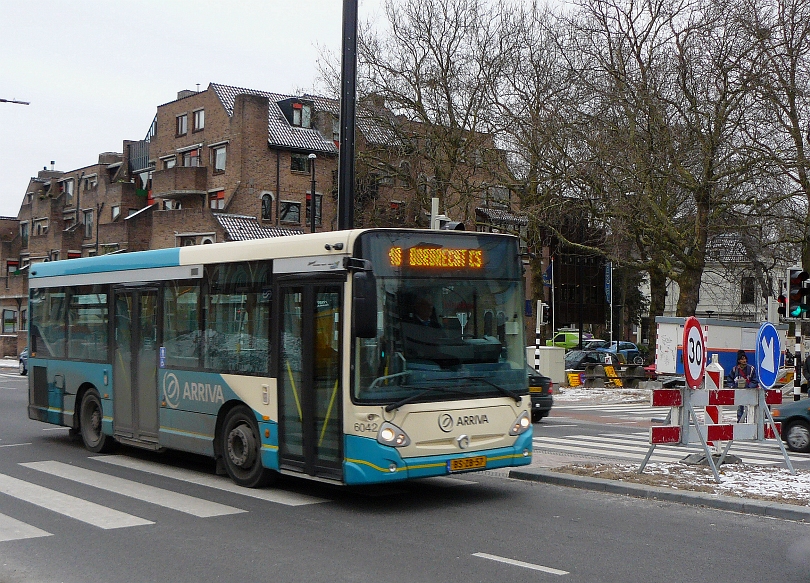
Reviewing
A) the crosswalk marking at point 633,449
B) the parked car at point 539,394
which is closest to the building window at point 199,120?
the parked car at point 539,394

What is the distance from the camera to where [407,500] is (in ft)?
34.1

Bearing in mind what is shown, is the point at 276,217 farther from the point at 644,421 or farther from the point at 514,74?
the point at 644,421

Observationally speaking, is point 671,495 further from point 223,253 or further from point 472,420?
point 223,253

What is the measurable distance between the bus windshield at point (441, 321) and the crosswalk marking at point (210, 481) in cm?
159

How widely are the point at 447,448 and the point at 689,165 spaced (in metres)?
24.6

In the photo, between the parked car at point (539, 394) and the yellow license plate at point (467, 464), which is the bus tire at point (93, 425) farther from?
the parked car at point (539, 394)

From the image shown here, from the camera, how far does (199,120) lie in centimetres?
5941

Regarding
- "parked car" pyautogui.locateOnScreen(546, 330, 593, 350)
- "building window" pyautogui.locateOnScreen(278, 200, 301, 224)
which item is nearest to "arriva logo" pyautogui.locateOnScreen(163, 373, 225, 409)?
"building window" pyautogui.locateOnScreen(278, 200, 301, 224)

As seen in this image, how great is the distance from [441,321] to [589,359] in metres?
36.2

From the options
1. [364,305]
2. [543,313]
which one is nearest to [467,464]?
[364,305]

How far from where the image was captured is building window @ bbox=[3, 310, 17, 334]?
2825 inches

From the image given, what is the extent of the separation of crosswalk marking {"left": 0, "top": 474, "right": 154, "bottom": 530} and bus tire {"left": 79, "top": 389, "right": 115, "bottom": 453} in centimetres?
258

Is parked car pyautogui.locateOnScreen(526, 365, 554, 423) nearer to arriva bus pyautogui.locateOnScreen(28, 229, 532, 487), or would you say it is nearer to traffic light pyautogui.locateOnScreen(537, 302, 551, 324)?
arriva bus pyautogui.locateOnScreen(28, 229, 532, 487)

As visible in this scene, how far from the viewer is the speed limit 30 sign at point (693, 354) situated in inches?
436
